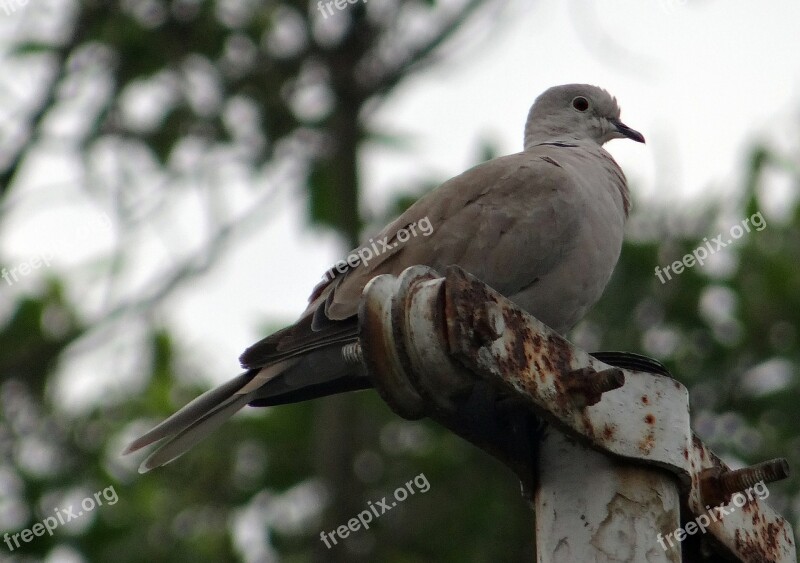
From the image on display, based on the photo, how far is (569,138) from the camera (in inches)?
→ 183

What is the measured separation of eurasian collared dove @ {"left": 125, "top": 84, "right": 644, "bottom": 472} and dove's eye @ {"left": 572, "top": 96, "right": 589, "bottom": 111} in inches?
30.8

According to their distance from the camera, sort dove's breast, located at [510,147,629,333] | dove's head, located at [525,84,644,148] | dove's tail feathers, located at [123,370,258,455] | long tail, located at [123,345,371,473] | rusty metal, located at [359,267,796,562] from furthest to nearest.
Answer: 1. dove's head, located at [525,84,644,148]
2. dove's breast, located at [510,147,629,333]
3. dove's tail feathers, located at [123,370,258,455]
4. long tail, located at [123,345,371,473]
5. rusty metal, located at [359,267,796,562]

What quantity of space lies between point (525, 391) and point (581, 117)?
116 inches

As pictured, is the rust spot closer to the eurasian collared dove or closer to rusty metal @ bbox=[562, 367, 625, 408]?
rusty metal @ bbox=[562, 367, 625, 408]

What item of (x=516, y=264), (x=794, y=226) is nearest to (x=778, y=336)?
(x=794, y=226)

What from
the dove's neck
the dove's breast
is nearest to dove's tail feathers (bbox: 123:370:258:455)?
the dove's breast

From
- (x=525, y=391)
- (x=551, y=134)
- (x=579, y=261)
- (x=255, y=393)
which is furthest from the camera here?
(x=551, y=134)

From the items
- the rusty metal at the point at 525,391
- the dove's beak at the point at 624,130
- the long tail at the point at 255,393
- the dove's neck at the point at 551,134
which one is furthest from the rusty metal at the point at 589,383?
the dove's beak at the point at 624,130

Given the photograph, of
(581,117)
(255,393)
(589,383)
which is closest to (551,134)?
(581,117)

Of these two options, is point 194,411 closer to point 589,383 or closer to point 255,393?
point 255,393

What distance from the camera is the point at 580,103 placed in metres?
4.81

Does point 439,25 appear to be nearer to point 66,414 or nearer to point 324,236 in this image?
point 324,236

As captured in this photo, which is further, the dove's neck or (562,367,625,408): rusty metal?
the dove's neck

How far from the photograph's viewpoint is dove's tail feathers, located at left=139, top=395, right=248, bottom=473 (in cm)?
322
